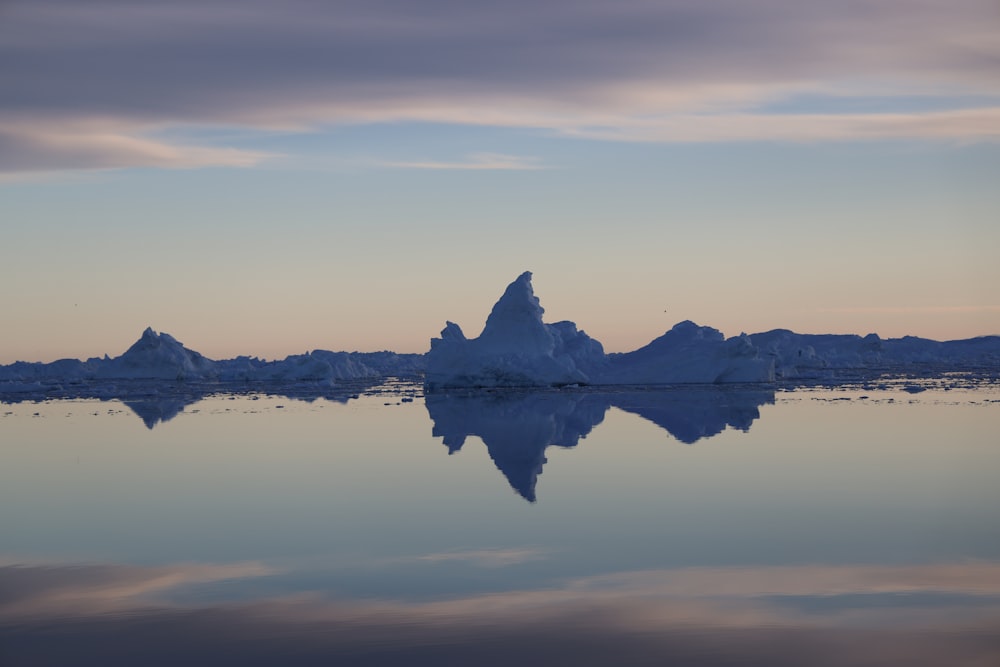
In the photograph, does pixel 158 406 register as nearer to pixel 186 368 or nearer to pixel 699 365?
pixel 699 365

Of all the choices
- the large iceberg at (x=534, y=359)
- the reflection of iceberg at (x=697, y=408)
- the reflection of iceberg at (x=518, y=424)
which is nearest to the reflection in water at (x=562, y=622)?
the reflection of iceberg at (x=518, y=424)

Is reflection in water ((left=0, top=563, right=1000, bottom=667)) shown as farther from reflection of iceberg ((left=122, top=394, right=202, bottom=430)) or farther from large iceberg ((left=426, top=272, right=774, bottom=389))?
large iceberg ((left=426, top=272, right=774, bottom=389))

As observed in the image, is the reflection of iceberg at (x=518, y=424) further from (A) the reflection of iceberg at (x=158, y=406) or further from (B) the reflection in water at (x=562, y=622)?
(A) the reflection of iceberg at (x=158, y=406)

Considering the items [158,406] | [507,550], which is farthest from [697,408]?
[507,550]

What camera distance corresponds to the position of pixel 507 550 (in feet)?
33.7

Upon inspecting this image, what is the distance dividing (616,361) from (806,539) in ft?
153

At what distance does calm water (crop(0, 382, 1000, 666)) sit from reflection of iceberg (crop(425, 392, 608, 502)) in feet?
0.64

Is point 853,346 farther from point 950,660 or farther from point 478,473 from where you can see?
point 950,660

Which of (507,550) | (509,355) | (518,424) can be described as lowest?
(507,550)

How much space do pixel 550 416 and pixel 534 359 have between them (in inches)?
719

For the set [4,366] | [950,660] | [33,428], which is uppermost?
[4,366]

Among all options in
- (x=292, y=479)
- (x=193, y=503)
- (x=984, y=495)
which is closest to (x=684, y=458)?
(x=984, y=495)

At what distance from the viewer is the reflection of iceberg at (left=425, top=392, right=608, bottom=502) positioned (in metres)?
17.8

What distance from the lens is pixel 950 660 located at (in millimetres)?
6758
